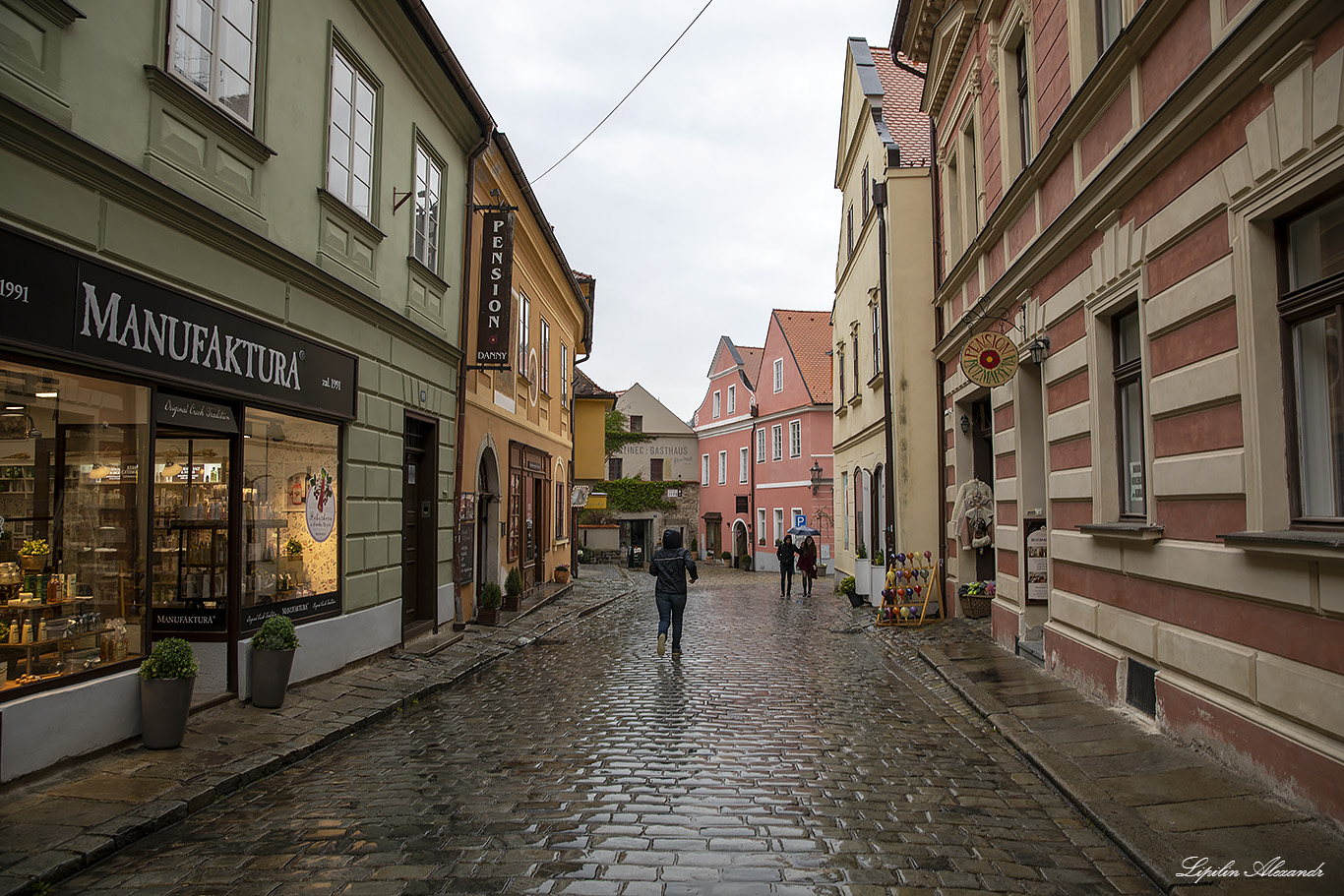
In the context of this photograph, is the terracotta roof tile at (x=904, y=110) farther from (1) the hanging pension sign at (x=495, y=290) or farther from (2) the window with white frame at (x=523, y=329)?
(1) the hanging pension sign at (x=495, y=290)

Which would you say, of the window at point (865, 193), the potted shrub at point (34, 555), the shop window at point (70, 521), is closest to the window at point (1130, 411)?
the shop window at point (70, 521)

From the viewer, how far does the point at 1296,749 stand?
464 centimetres

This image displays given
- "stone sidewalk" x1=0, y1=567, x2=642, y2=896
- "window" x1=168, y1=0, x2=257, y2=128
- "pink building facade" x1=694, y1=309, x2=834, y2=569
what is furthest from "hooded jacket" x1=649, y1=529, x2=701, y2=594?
"pink building facade" x1=694, y1=309, x2=834, y2=569

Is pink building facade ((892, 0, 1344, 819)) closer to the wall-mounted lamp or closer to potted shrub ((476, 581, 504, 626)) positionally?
the wall-mounted lamp

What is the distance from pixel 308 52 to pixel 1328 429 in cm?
883

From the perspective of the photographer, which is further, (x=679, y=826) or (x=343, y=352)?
(x=343, y=352)

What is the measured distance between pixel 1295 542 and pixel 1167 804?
1.54m

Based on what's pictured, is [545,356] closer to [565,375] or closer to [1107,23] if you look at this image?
[565,375]

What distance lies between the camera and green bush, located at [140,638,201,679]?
614 centimetres

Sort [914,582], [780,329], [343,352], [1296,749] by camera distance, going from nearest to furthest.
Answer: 1. [1296,749]
2. [343,352]
3. [914,582]
4. [780,329]

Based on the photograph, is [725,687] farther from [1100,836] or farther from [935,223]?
[935,223]

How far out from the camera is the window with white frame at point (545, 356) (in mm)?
20188

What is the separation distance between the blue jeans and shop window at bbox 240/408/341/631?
4109mm

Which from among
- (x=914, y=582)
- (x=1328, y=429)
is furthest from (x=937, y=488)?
(x=1328, y=429)
